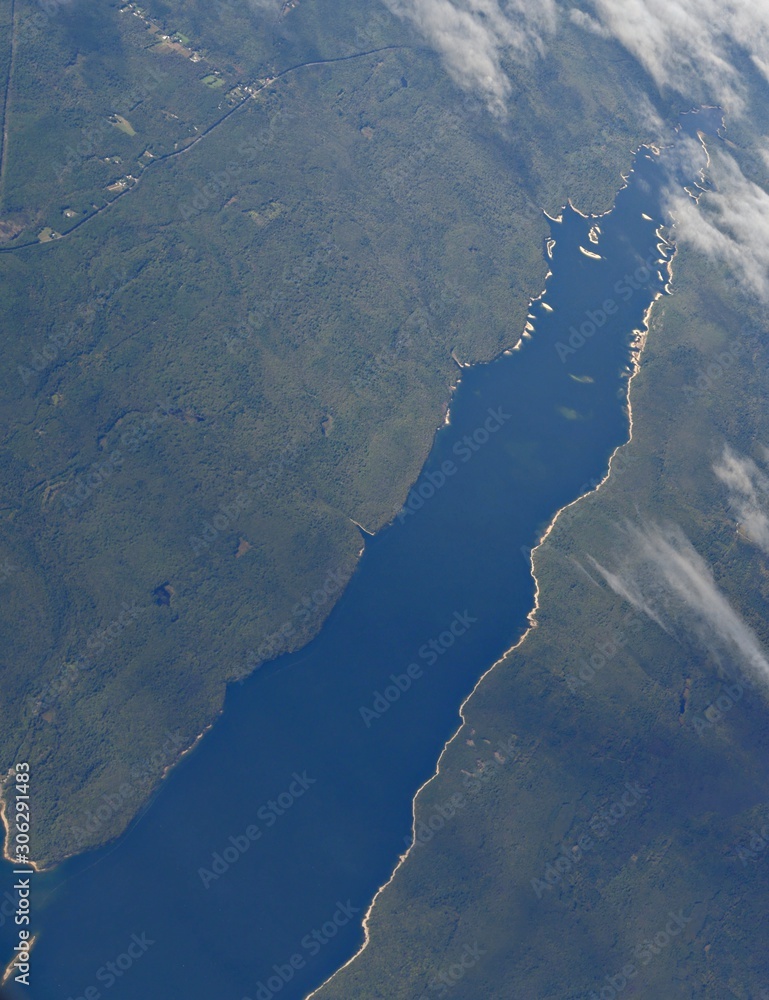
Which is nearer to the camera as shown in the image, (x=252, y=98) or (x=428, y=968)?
(x=428, y=968)

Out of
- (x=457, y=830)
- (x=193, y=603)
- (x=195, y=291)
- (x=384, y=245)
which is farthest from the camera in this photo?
(x=384, y=245)

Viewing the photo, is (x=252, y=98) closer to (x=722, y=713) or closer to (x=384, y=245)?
(x=384, y=245)

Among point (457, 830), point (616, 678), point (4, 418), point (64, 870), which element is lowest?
point (64, 870)

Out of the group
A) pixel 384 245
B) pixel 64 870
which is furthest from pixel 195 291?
pixel 64 870

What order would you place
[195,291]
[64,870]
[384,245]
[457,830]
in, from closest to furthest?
[64,870]
[457,830]
[195,291]
[384,245]

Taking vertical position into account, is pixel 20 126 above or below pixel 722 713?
below

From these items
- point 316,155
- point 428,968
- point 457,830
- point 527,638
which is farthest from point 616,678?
point 316,155

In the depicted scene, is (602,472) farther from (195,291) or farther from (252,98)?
(252,98)
